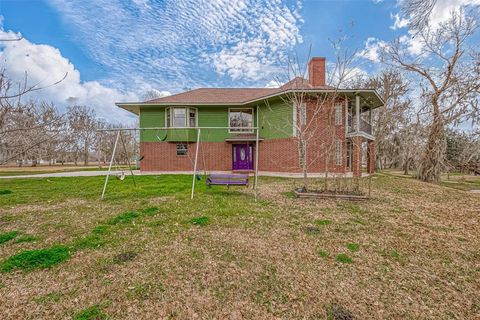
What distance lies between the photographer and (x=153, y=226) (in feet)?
17.0

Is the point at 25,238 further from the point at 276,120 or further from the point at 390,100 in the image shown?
the point at 390,100

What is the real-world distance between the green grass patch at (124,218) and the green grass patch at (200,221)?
64.8 inches

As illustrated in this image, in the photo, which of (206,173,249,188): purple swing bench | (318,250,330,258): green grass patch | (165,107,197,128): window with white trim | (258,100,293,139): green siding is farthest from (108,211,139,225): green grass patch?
(165,107,197,128): window with white trim

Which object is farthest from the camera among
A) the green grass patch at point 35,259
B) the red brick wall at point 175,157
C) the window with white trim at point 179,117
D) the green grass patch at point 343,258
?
the red brick wall at point 175,157

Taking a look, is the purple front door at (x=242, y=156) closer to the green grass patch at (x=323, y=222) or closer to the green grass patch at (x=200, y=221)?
the green grass patch at (x=200, y=221)

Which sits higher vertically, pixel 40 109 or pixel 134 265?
pixel 40 109

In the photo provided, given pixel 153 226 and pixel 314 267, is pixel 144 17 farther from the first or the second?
pixel 314 267

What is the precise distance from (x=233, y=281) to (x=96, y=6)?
874 centimetres

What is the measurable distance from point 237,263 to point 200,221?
6.69ft

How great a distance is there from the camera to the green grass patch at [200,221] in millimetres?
5332

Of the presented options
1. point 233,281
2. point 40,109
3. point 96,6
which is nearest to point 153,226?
point 233,281

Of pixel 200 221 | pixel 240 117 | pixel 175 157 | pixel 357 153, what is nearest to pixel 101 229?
pixel 200 221

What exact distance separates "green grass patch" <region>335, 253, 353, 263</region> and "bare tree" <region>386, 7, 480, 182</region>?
51.7ft

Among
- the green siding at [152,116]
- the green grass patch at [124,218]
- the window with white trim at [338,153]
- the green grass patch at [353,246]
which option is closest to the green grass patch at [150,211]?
the green grass patch at [124,218]
